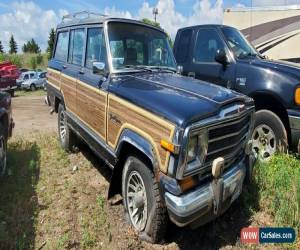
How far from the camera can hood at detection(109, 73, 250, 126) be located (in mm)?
3518

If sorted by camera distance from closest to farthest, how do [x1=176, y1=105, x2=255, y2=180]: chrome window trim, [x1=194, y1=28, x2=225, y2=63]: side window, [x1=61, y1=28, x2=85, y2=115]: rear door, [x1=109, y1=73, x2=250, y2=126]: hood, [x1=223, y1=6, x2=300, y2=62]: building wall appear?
[x1=176, y1=105, x2=255, y2=180]: chrome window trim
[x1=109, y1=73, x2=250, y2=126]: hood
[x1=61, y1=28, x2=85, y2=115]: rear door
[x1=194, y1=28, x2=225, y2=63]: side window
[x1=223, y1=6, x2=300, y2=62]: building wall

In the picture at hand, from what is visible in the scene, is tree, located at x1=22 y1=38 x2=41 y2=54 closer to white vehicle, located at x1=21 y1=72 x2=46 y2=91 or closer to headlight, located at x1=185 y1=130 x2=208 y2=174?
white vehicle, located at x1=21 y1=72 x2=46 y2=91

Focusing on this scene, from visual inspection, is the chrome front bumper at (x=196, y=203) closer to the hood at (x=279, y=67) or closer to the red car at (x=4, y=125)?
the hood at (x=279, y=67)

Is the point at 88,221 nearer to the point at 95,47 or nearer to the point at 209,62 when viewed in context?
the point at 95,47

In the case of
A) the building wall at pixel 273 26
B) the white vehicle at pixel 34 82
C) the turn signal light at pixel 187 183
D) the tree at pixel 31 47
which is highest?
the tree at pixel 31 47

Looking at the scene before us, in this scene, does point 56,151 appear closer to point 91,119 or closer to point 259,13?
point 91,119

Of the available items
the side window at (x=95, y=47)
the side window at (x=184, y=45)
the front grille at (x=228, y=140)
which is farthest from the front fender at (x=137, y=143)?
the side window at (x=184, y=45)

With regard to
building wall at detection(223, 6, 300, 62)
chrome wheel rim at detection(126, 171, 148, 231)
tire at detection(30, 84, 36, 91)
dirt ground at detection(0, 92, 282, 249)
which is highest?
building wall at detection(223, 6, 300, 62)

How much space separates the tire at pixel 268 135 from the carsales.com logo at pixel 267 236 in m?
1.68

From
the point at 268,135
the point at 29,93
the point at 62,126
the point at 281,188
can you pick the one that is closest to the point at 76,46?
the point at 62,126

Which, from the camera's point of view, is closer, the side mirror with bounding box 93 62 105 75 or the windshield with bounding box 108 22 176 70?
the side mirror with bounding box 93 62 105 75

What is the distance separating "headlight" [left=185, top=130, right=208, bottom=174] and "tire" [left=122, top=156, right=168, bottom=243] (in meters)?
0.44

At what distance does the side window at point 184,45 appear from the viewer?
7.71 metres

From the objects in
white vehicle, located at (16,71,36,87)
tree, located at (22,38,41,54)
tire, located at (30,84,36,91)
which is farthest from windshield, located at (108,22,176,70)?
tree, located at (22,38,41,54)
